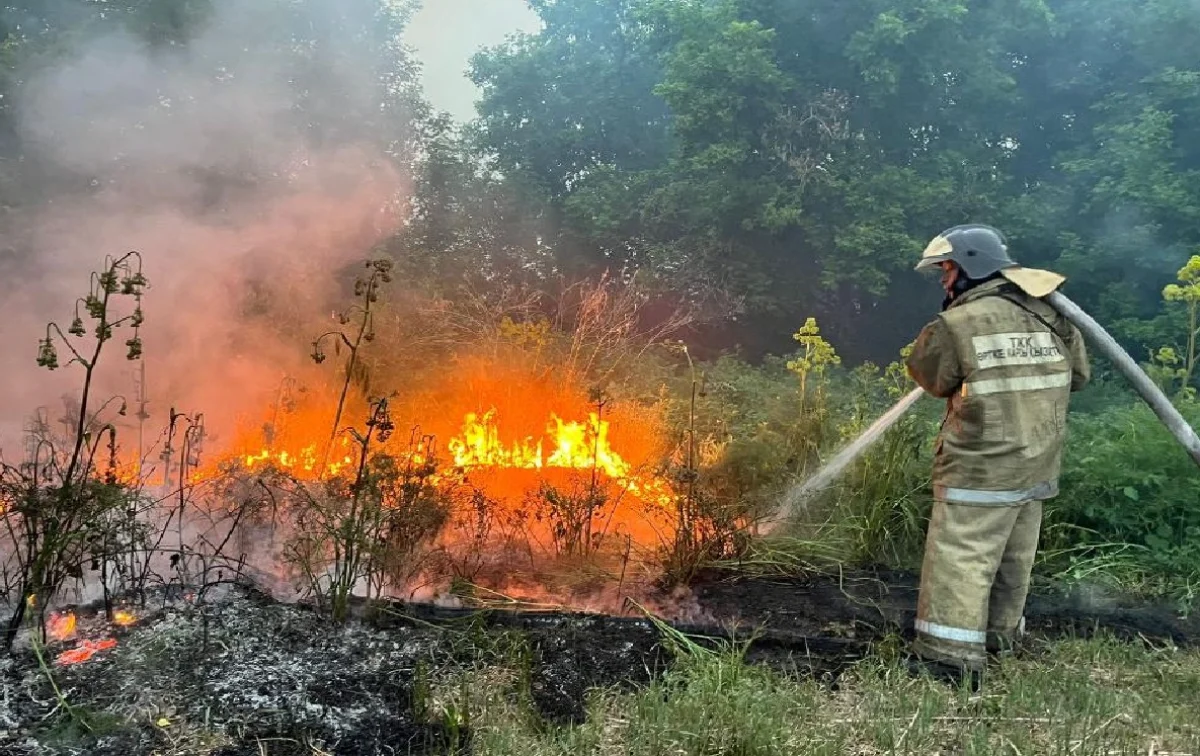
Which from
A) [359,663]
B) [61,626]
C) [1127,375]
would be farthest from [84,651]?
[1127,375]

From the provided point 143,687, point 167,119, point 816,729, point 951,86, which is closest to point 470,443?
point 143,687

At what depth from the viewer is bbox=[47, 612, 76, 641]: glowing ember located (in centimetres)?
347

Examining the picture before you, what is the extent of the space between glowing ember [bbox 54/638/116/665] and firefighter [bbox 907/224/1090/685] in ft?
11.1

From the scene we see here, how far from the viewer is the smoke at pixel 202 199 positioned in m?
8.70

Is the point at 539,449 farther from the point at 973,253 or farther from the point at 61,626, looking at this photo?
the point at 973,253

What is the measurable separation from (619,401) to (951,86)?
33.1 ft

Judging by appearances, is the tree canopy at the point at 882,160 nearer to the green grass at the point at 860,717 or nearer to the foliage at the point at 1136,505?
the foliage at the point at 1136,505

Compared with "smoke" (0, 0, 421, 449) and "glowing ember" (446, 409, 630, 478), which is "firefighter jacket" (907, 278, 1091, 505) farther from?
"smoke" (0, 0, 421, 449)

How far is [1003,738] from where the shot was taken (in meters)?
2.77

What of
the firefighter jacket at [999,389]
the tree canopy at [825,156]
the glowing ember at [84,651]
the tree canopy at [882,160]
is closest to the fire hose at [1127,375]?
the firefighter jacket at [999,389]

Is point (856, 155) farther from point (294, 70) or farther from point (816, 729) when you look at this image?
point (816, 729)

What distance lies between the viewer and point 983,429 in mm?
3607

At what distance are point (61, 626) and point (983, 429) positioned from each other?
4087mm

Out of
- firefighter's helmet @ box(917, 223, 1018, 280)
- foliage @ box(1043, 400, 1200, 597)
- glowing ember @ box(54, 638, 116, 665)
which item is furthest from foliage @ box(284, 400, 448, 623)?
foliage @ box(1043, 400, 1200, 597)
